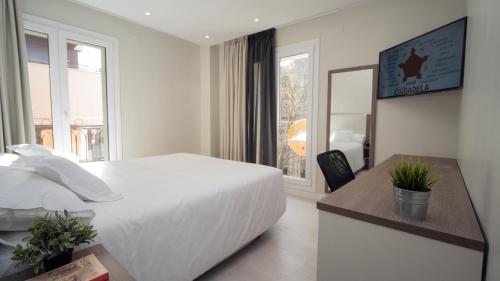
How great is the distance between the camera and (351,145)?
303 cm

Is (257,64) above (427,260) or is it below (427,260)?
above

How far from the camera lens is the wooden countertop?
0.74 m

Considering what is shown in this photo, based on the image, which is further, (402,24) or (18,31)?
(402,24)

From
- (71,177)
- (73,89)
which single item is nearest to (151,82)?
(73,89)

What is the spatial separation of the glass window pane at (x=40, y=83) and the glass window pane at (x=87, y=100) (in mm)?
230

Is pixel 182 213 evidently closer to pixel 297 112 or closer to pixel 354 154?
pixel 354 154

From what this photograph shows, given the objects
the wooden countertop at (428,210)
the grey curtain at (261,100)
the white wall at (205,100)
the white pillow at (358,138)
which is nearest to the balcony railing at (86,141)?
the white wall at (205,100)

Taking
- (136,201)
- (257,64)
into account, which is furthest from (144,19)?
(136,201)

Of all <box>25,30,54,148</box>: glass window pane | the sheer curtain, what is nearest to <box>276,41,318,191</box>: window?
the sheer curtain

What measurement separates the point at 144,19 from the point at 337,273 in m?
3.87

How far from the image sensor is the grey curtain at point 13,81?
2289mm

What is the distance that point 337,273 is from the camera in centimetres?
97

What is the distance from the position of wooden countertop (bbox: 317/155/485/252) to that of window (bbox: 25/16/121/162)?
11.1ft

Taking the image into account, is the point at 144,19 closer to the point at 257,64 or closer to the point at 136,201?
the point at 257,64
